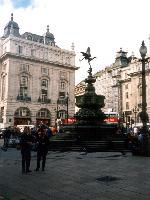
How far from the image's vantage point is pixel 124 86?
73562mm

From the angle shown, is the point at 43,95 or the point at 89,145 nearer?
the point at 89,145

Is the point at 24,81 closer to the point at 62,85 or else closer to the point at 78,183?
the point at 62,85

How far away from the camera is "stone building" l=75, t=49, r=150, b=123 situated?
67.2 meters

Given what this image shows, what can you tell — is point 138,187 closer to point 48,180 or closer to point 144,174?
point 144,174

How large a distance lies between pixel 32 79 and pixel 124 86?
81.4 ft

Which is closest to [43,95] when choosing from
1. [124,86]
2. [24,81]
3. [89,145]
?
[24,81]

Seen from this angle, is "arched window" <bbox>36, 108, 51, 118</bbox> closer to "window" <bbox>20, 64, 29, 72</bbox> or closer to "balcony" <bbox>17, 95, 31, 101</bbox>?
"balcony" <bbox>17, 95, 31, 101</bbox>

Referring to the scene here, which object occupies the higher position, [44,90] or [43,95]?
[44,90]

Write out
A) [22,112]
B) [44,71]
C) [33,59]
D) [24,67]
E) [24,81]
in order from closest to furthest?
[22,112], [24,67], [24,81], [33,59], [44,71]

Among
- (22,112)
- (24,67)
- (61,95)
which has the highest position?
(24,67)

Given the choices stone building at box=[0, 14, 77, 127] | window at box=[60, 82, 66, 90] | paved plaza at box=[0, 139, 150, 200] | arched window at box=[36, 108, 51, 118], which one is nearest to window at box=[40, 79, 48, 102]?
stone building at box=[0, 14, 77, 127]

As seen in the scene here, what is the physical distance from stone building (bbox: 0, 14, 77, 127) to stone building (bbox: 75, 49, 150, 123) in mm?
14364

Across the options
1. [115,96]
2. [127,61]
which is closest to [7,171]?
[115,96]

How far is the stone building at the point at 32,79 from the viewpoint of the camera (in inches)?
2233
